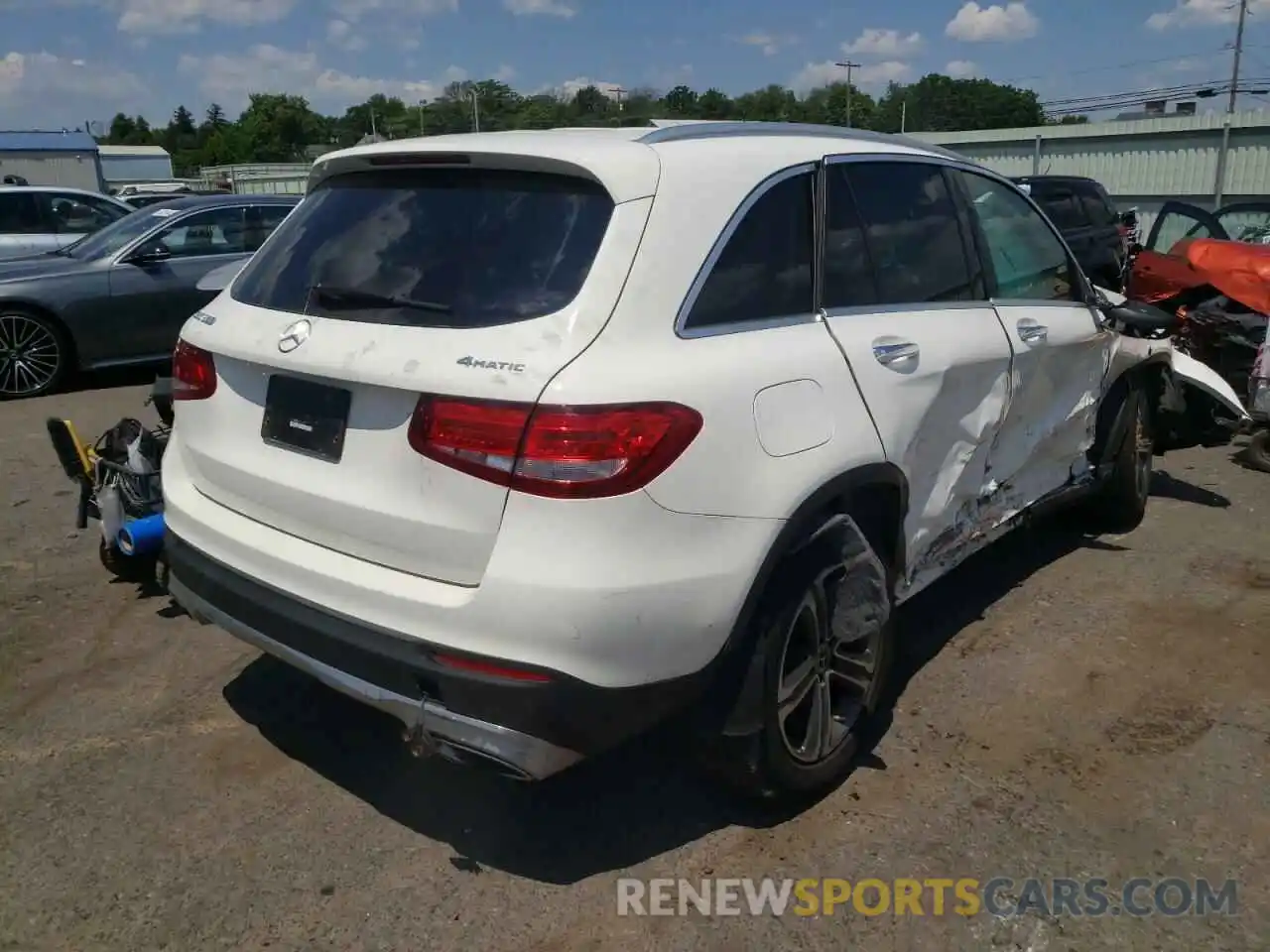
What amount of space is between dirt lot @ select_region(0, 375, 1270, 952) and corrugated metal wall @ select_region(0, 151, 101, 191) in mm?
31770

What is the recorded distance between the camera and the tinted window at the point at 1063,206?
12625 millimetres

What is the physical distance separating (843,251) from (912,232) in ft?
1.69

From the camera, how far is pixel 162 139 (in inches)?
3989

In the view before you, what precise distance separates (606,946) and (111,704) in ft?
7.00

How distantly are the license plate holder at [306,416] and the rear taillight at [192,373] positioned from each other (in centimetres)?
32

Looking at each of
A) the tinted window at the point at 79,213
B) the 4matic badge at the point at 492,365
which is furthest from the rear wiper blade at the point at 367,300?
the tinted window at the point at 79,213

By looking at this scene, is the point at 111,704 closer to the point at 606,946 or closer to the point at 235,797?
the point at 235,797

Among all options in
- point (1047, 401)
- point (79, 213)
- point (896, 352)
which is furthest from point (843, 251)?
point (79, 213)

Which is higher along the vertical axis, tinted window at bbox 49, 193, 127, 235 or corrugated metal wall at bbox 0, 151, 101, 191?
corrugated metal wall at bbox 0, 151, 101, 191

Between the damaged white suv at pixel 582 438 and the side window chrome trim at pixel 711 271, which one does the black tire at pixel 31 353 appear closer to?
the damaged white suv at pixel 582 438

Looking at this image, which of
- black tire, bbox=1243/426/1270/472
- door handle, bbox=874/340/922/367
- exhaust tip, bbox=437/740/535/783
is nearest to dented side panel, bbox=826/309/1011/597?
door handle, bbox=874/340/922/367

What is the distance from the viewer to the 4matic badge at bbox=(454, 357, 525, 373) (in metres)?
2.39

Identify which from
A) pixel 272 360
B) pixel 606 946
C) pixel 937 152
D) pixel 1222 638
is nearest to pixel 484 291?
pixel 272 360

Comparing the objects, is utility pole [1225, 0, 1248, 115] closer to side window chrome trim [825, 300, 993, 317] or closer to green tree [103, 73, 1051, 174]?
green tree [103, 73, 1051, 174]
